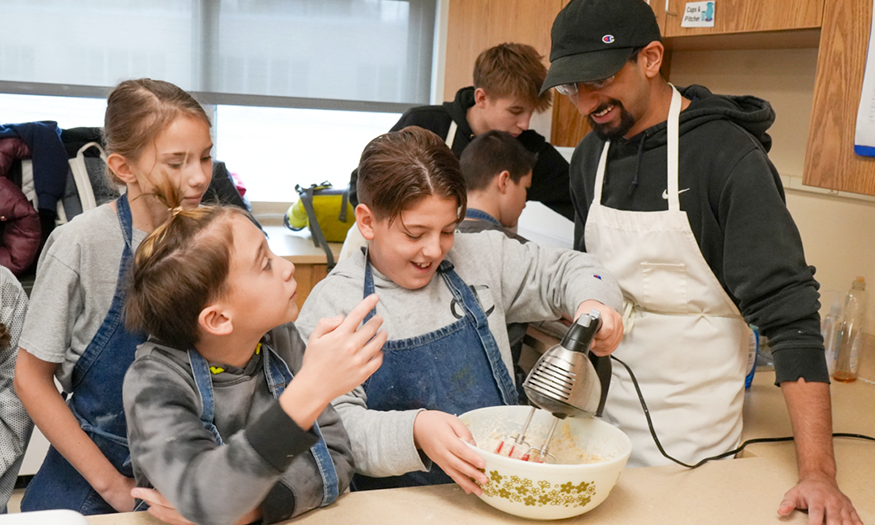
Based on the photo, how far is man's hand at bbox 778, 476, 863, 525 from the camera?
3.40 ft

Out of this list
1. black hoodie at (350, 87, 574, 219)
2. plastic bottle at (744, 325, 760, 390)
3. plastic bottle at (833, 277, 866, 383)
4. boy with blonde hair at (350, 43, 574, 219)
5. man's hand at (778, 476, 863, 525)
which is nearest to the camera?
man's hand at (778, 476, 863, 525)

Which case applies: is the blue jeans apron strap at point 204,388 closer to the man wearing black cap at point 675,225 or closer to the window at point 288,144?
the man wearing black cap at point 675,225

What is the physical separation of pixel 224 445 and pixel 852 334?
1.49 metres

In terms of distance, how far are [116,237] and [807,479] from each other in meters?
1.09

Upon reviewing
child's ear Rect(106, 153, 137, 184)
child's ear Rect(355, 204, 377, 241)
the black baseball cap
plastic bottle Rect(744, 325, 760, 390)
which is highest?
the black baseball cap

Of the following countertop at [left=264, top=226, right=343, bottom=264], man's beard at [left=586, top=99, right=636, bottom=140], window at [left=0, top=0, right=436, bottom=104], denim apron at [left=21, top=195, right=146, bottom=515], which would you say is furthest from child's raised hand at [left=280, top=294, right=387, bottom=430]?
window at [left=0, top=0, right=436, bottom=104]

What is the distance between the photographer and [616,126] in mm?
1377

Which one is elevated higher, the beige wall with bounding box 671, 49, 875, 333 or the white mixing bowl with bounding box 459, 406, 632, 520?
the beige wall with bounding box 671, 49, 875, 333

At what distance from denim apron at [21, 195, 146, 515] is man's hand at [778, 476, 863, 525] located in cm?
96

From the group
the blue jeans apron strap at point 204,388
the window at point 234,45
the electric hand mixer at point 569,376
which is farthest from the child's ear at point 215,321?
the window at point 234,45

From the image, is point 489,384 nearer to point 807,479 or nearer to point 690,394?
point 690,394

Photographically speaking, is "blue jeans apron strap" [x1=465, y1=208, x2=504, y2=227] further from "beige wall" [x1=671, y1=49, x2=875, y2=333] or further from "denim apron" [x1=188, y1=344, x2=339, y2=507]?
"denim apron" [x1=188, y1=344, x2=339, y2=507]

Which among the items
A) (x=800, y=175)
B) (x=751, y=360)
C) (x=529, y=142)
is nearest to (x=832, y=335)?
(x=751, y=360)

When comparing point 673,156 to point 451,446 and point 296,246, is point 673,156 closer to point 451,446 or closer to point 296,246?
point 451,446
